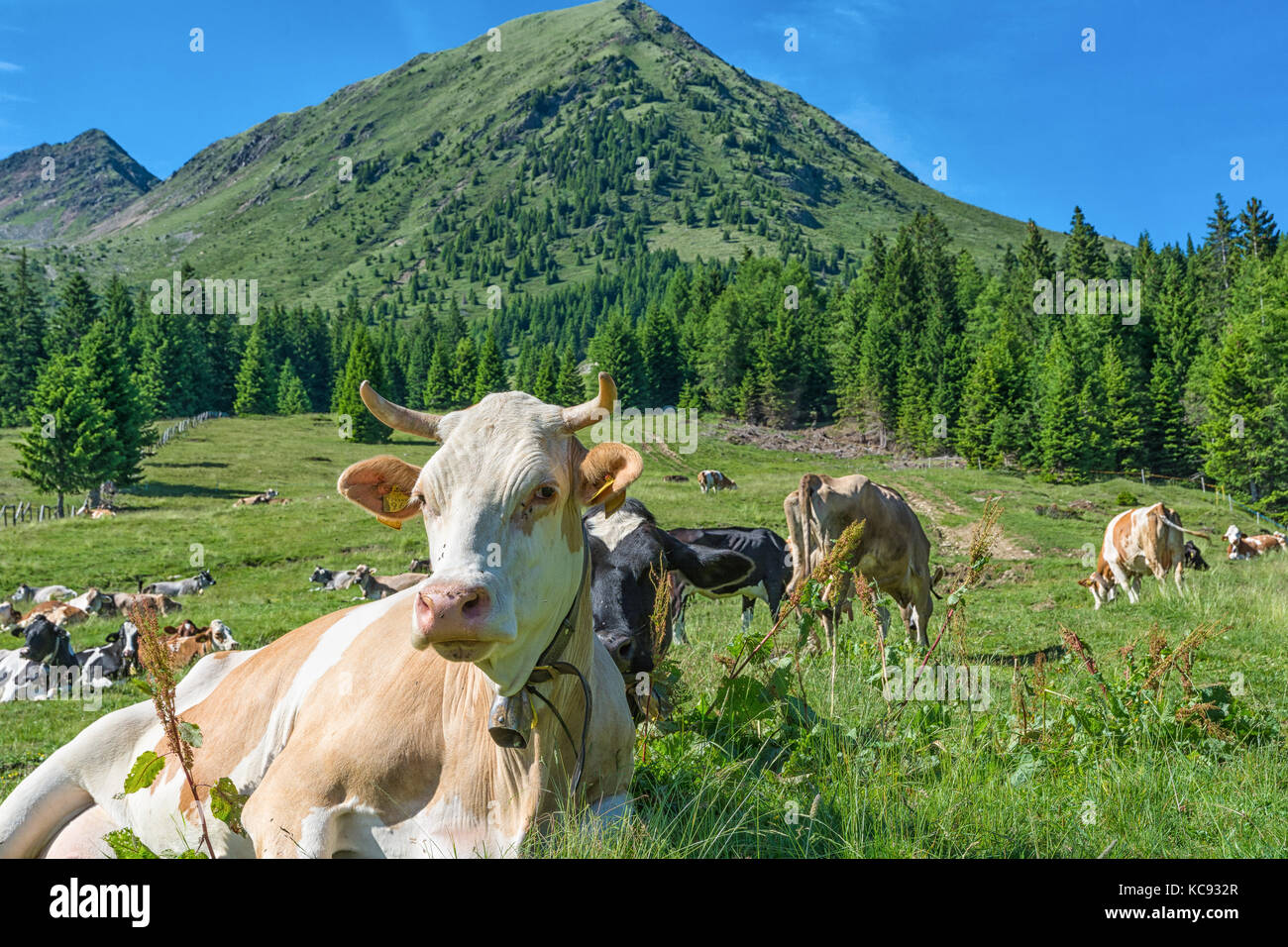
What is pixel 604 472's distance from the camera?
3463 millimetres

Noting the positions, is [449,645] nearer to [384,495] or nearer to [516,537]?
[516,537]

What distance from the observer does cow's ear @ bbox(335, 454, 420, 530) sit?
3607mm

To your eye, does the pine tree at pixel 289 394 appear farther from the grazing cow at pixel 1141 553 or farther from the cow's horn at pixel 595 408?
the cow's horn at pixel 595 408

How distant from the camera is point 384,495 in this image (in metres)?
3.70

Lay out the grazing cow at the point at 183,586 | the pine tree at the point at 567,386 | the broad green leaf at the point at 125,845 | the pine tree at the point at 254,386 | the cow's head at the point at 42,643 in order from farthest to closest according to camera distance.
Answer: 1. the pine tree at the point at 254,386
2. the pine tree at the point at 567,386
3. the grazing cow at the point at 183,586
4. the cow's head at the point at 42,643
5. the broad green leaf at the point at 125,845

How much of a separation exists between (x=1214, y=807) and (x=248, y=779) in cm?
467

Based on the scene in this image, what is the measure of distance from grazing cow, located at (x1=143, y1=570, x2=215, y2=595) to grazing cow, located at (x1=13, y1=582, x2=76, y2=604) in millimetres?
1994

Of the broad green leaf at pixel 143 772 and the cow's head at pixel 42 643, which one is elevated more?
the broad green leaf at pixel 143 772

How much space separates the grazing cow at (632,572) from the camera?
623cm

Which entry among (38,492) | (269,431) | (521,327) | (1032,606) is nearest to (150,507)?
(38,492)

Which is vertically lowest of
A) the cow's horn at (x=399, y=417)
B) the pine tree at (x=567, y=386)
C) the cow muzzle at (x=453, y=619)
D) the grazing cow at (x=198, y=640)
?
the grazing cow at (x=198, y=640)

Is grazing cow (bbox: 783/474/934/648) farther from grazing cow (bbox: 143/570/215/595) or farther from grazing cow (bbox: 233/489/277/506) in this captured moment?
grazing cow (bbox: 233/489/277/506)

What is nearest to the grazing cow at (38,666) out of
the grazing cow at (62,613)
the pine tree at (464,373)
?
the grazing cow at (62,613)

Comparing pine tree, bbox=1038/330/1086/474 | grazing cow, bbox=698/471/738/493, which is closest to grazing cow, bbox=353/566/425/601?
grazing cow, bbox=698/471/738/493
